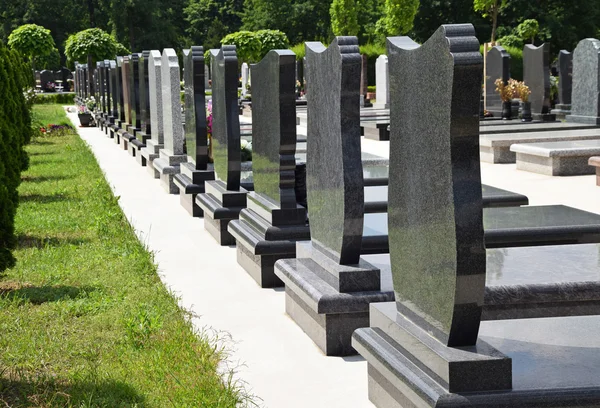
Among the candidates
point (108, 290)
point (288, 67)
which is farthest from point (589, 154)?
point (108, 290)

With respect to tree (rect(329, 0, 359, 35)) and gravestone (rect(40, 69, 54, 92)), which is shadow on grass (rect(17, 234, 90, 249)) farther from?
gravestone (rect(40, 69, 54, 92))

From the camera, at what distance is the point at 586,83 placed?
17250 millimetres

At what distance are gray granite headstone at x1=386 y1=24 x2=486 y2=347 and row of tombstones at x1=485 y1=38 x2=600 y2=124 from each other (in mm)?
13589

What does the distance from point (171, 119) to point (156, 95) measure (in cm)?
121

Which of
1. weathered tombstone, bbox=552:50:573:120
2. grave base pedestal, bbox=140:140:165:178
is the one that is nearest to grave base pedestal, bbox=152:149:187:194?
grave base pedestal, bbox=140:140:165:178

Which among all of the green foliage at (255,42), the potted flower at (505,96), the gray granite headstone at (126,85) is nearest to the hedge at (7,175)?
the gray granite headstone at (126,85)

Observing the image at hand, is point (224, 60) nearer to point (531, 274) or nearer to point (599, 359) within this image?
point (531, 274)

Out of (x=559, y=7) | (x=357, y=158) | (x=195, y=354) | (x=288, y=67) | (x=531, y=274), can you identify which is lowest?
(x=195, y=354)

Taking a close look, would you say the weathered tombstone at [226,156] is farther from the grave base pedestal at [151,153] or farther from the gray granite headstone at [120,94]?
the gray granite headstone at [120,94]

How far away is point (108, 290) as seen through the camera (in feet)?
21.0

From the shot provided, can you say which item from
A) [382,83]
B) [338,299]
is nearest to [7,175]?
[338,299]

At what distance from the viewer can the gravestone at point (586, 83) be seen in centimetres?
1669

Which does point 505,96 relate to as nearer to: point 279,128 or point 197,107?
point 197,107

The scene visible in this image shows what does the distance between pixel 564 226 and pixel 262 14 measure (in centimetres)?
6054
